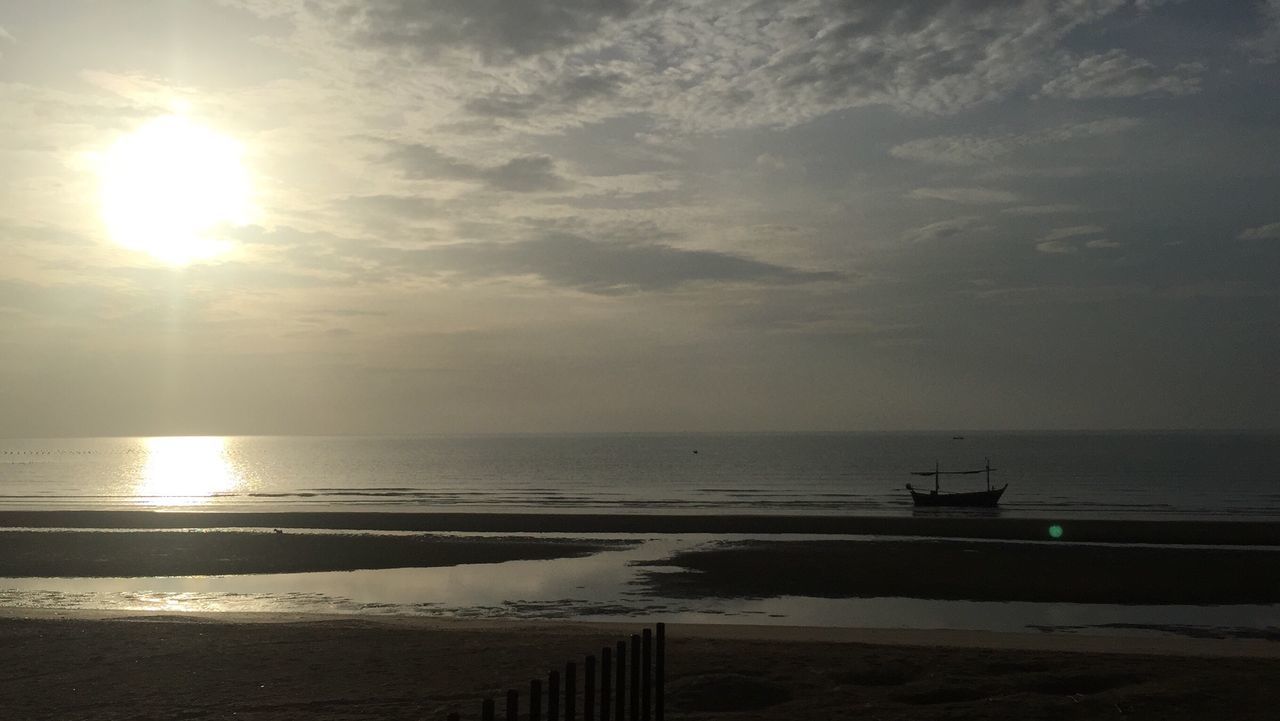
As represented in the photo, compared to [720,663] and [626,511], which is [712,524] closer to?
[626,511]

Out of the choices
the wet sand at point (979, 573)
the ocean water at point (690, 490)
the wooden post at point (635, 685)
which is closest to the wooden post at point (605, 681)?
the wooden post at point (635, 685)

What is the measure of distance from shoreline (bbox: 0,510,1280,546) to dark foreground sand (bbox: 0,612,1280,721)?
94.3 ft

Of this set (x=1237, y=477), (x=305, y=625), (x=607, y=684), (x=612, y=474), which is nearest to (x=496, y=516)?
(x=305, y=625)

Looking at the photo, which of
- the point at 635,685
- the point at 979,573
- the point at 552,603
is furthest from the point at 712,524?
the point at 635,685

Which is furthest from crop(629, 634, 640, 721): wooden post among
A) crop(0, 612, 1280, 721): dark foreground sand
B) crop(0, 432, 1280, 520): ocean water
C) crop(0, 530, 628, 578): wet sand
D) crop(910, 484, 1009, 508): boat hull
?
crop(910, 484, 1009, 508): boat hull

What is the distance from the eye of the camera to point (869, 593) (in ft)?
93.2

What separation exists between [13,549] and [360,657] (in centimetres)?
3182

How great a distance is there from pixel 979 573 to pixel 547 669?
2099 centimetres

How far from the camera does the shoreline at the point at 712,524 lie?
46.2 m

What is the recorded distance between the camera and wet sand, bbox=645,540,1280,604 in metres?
28.4

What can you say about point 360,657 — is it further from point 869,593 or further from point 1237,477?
point 1237,477

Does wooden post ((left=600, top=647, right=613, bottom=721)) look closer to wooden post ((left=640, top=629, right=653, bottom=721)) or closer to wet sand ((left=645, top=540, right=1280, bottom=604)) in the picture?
wooden post ((left=640, top=629, right=653, bottom=721))

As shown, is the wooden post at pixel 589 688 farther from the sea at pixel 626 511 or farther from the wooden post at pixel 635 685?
the sea at pixel 626 511

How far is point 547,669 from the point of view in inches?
624
